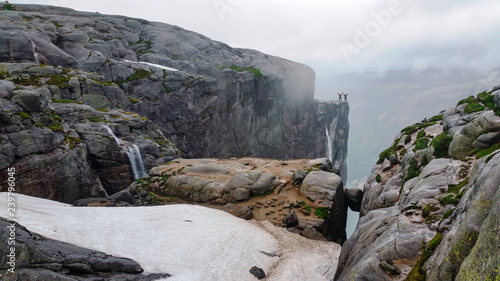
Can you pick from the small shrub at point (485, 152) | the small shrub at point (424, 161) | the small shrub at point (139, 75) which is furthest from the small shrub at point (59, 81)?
the small shrub at point (485, 152)

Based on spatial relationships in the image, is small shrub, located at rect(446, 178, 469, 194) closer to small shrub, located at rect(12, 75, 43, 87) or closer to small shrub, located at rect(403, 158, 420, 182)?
small shrub, located at rect(403, 158, 420, 182)

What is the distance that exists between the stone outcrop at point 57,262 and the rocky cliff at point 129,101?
2618 centimetres

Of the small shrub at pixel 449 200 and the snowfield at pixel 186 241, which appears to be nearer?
the small shrub at pixel 449 200

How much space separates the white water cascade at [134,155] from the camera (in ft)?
154

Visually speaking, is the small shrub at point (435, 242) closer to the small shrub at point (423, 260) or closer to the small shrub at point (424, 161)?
the small shrub at point (423, 260)

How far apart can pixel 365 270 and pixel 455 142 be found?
1403 cm

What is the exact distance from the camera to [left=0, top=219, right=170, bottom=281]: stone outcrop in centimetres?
1111

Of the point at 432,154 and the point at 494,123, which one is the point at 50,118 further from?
the point at 494,123

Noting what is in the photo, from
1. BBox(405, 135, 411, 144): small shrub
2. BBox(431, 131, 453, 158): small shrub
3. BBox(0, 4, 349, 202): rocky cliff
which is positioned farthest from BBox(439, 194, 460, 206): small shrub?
BBox(0, 4, 349, 202): rocky cliff

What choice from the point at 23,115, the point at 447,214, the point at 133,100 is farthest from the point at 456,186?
the point at 133,100

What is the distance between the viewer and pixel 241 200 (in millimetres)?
34125

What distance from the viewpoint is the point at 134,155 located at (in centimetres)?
4838

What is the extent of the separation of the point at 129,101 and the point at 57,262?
63.8 m

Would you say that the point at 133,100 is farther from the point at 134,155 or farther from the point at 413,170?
the point at 413,170
